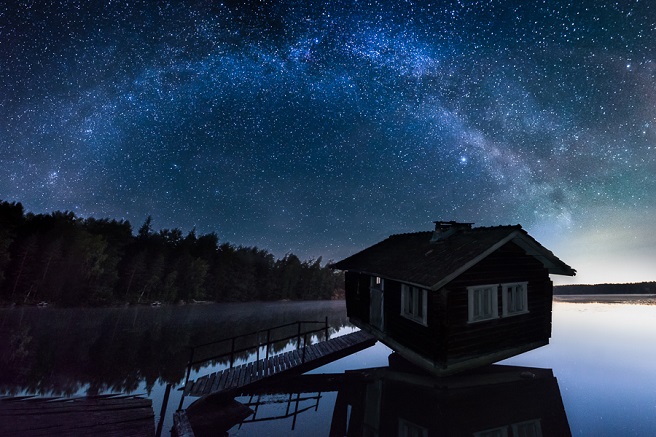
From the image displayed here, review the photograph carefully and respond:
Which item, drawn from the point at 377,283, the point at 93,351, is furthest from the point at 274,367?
the point at 93,351

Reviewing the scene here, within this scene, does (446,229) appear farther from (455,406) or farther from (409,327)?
(455,406)

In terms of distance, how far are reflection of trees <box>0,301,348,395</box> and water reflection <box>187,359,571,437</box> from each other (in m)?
5.03

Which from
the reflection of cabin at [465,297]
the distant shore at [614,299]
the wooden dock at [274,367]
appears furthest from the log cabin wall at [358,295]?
the distant shore at [614,299]

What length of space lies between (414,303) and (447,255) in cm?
300

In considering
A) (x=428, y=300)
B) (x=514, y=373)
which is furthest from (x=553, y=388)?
(x=428, y=300)

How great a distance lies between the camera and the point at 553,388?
1471 centimetres

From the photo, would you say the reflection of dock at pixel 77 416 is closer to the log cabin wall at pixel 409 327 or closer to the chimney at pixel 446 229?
the log cabin wall at pixel 409 327

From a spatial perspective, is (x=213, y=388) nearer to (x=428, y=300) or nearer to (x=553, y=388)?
(x=428, y=300)

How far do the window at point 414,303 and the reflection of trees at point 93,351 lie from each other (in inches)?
456

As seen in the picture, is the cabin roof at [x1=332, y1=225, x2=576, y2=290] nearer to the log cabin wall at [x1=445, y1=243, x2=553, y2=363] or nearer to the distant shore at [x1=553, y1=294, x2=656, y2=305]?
the log cabin wall at [x1=445, y1=243, x2=553, y2=363]

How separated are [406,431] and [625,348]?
23.0m

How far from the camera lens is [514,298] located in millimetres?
17469

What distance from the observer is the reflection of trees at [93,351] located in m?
15.0

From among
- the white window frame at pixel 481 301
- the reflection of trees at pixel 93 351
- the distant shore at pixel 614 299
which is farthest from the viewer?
the distant shore at pixel 614 299
